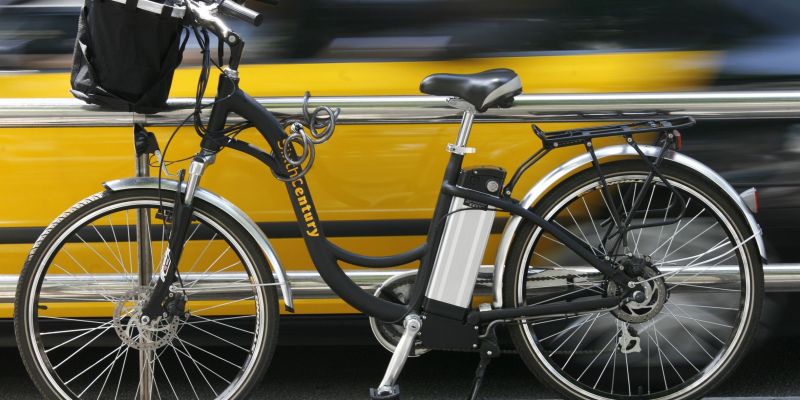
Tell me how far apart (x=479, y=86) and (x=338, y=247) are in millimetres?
670

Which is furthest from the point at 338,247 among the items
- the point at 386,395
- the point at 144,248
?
the point at 144,248

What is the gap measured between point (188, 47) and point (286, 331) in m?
1.00

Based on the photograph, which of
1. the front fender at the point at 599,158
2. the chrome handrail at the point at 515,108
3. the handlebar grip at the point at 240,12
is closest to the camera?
the handlebar grip at the point at 240,12

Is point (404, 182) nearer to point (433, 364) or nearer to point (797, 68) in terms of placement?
point (433, 364)

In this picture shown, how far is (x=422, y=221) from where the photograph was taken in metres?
3.55

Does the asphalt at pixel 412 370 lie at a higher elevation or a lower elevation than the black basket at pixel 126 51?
lower

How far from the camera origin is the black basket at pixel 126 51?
2.98m

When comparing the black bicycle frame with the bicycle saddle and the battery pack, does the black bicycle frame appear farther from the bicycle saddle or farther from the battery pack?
the bicycle saddle

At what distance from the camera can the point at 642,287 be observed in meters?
3.31

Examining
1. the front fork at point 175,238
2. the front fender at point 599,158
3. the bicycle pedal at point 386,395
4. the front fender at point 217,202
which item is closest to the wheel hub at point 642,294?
the front fender at point 599,158

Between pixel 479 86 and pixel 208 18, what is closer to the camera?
pixel 208 18

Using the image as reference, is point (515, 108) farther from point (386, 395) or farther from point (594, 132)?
point (386, 395)

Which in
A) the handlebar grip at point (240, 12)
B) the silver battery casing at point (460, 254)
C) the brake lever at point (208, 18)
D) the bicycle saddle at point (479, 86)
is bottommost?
the silver battery casing at point (460, 254)

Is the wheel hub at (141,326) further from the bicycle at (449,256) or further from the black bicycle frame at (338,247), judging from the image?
the black bicycle frame at (338,247)
